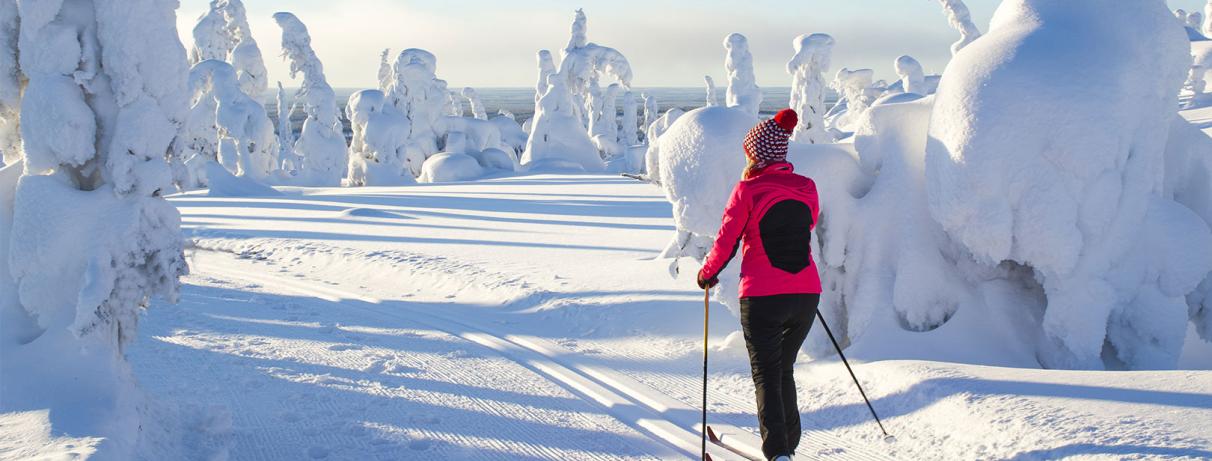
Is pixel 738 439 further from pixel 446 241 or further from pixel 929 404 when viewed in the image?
pixel 446 241

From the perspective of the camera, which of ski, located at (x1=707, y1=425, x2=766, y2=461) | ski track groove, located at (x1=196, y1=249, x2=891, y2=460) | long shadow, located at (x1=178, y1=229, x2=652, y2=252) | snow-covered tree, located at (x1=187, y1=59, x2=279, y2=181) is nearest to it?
ski, located at (x1=707, y1=425, x2=766, y2=461)

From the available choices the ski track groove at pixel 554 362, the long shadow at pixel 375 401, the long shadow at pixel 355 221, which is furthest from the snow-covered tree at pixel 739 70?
the long shadow at pixel 375 401

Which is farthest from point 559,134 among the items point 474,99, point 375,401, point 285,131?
point 375,401

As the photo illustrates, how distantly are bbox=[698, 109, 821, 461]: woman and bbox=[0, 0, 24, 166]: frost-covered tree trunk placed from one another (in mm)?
4164

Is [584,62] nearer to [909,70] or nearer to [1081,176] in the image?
[909,70]

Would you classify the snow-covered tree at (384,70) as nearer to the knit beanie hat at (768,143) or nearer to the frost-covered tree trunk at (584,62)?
the frost-covered tree trunk at (584,62)

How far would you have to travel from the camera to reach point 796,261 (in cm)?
400

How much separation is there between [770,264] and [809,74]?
25447mm

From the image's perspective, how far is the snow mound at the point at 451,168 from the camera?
29.4 metres

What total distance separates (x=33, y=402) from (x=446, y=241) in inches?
335

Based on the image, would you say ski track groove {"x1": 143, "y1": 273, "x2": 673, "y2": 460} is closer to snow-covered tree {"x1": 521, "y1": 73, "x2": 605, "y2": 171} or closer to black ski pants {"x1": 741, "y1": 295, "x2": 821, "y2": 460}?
black ski pants {"x1": 741, "y1": 295, "x2": 821, "y2": 460}

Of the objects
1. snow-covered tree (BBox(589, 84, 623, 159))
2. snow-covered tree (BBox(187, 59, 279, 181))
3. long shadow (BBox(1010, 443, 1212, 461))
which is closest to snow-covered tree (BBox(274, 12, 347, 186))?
snow-covered tree (BBox(187, 59, 279, 181))

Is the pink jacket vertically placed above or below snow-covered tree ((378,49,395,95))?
below

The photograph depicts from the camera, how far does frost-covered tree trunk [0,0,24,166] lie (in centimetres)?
458
